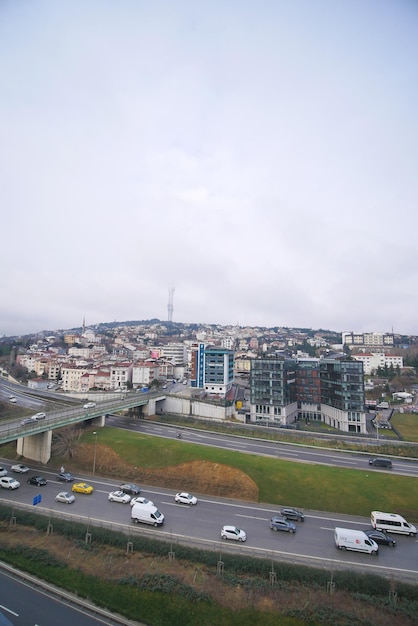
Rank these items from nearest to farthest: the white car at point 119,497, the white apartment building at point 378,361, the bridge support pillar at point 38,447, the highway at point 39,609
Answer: the highway at point 39,609
the white car at point 119,497
the bridge support pillar at point 38,447
the white apartment building at point 378,361

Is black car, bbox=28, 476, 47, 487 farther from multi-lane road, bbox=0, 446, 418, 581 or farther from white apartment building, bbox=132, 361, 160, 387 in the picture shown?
white apartment building, bbox=132, 361, 160, 387

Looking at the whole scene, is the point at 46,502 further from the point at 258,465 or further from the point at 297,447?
the point at 297,447

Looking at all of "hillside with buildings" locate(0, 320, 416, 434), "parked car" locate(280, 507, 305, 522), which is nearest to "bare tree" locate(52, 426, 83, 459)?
"parked car" locate(280, 507, 305, 522)

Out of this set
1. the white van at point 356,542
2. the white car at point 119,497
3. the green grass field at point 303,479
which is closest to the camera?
the white van at point 356,542

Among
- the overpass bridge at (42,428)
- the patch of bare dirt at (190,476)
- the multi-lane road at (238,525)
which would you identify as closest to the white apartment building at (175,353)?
the overpass bridge at (42,428)

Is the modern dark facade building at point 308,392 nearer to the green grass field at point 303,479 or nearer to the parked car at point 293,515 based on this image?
the green grass field at point 303,479
